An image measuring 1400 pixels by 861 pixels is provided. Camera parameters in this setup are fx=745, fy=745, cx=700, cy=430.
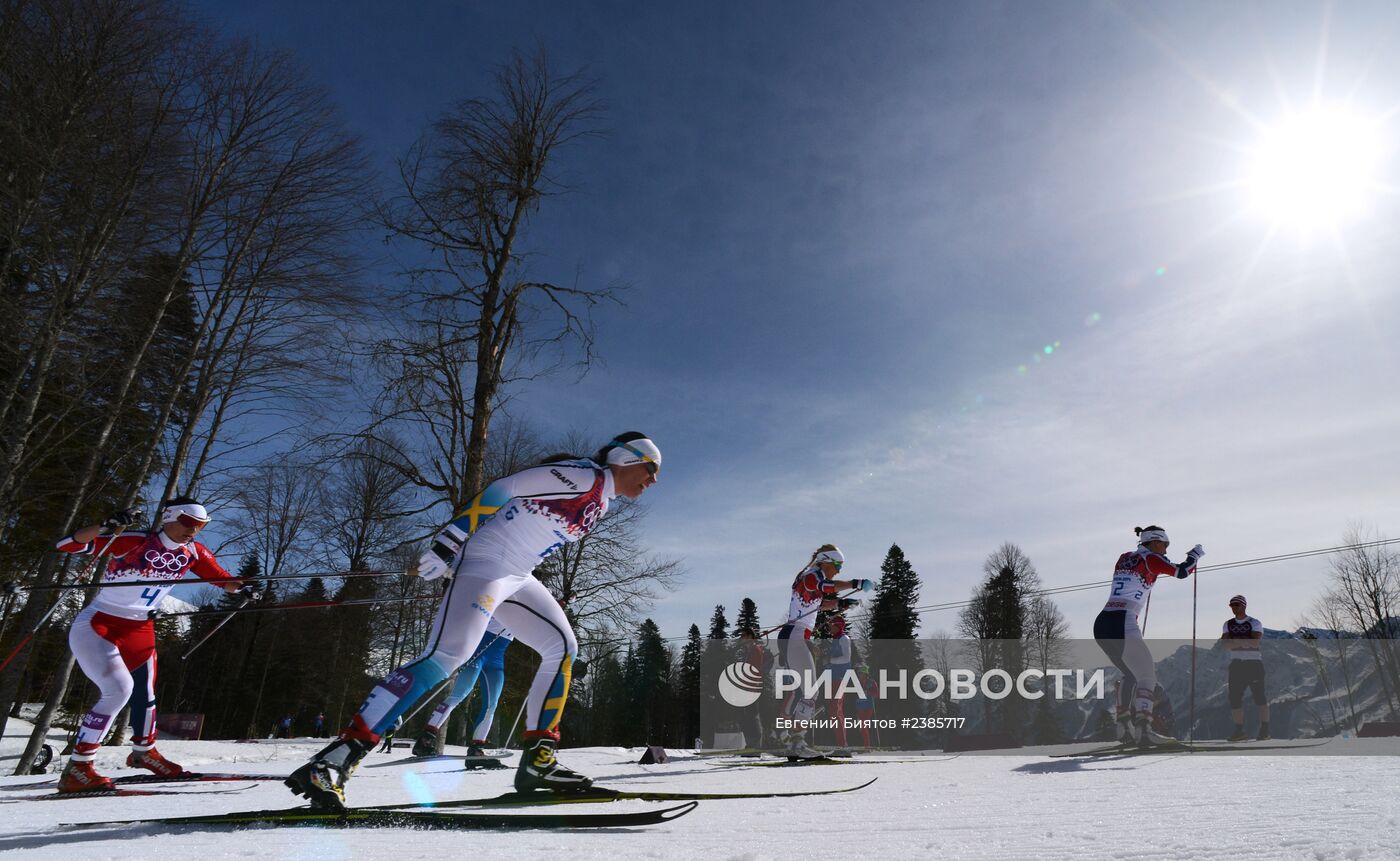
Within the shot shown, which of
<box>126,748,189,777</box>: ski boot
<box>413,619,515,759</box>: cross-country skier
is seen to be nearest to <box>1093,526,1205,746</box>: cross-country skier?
<box>413,619,515,759</box>: cross-country skier

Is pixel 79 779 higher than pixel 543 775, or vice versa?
pixel 543 775

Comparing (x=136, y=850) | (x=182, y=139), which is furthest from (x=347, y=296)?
(x=136, y=850)

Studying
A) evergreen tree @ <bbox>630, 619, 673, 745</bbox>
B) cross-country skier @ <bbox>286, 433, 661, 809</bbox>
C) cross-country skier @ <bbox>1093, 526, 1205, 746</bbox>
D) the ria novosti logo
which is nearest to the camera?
cross-country skier @ <bbox>286, 433, 661, 809</bbox>

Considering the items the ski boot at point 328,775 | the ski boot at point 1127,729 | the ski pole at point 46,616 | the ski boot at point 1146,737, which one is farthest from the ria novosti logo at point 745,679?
the ski boot at point 328,775

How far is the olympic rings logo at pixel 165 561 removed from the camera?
5.97m

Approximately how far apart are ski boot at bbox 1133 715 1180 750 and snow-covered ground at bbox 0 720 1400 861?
3.37 meters

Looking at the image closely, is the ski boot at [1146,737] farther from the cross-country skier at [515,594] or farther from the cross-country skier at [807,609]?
the cross-country skier at [515,594]

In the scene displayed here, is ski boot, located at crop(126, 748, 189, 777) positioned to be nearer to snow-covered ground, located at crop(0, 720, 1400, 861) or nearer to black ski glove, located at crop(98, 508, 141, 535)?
snow-covered ground, located at crop(0, 720, 1400, 861)

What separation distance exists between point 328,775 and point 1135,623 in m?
8.15

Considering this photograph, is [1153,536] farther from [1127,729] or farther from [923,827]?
[923,827]

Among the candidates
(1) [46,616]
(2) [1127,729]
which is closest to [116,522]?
(1) [46,616]

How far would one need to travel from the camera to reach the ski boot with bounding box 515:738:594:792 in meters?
3.59

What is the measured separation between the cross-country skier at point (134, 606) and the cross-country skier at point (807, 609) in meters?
5.86

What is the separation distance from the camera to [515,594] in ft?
12.7
